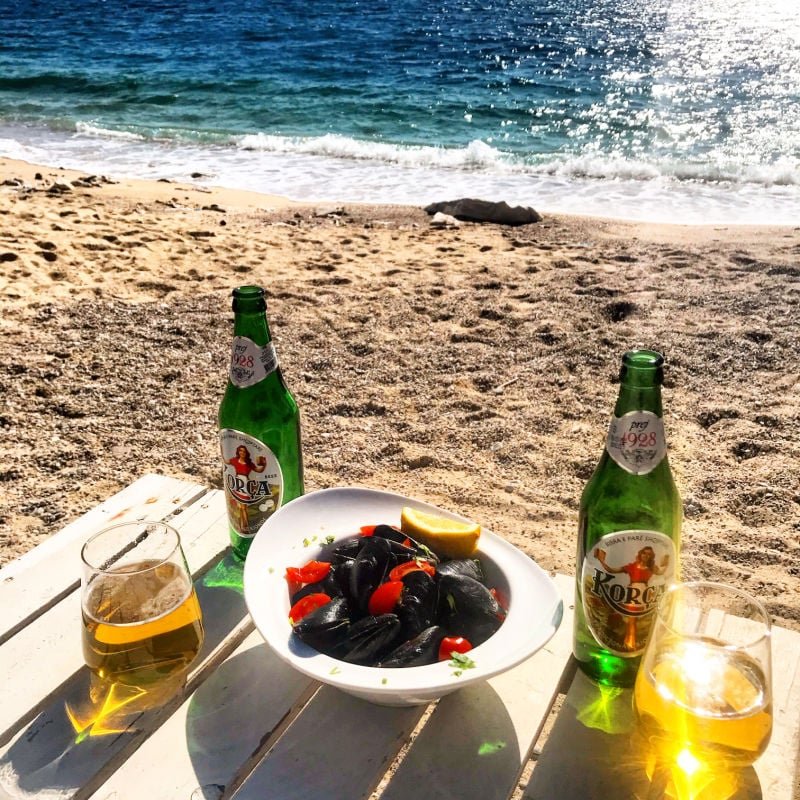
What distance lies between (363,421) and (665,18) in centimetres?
3339

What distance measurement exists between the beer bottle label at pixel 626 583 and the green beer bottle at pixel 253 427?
79 centimetres

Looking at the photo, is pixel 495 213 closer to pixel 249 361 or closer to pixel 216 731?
pixel 249 361

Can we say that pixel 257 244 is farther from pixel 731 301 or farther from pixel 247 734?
pixel 247 734

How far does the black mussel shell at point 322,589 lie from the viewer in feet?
5.19

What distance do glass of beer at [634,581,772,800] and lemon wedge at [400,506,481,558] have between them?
475mm

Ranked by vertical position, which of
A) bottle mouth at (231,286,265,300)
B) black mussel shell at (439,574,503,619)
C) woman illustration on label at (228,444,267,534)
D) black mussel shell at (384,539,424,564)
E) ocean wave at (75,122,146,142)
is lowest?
ocean wave at (75,122,146,142)

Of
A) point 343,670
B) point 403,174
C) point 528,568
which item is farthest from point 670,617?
point 403,174

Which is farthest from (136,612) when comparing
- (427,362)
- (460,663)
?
(427,362)

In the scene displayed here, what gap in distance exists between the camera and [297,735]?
1.51 meters

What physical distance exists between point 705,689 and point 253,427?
1.25 m

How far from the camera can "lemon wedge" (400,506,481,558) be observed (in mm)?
1724

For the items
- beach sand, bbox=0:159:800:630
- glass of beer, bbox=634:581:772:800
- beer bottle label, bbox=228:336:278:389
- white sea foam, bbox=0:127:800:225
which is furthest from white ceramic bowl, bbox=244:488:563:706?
white sea foam, bbox=0:127:800:225

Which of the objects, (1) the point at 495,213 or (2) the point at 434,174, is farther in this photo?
(2) the point at 434,174

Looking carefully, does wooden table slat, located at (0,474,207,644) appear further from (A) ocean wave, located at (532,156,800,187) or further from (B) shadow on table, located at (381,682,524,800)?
(A) ocean wave, located at (532,156,800,187)
